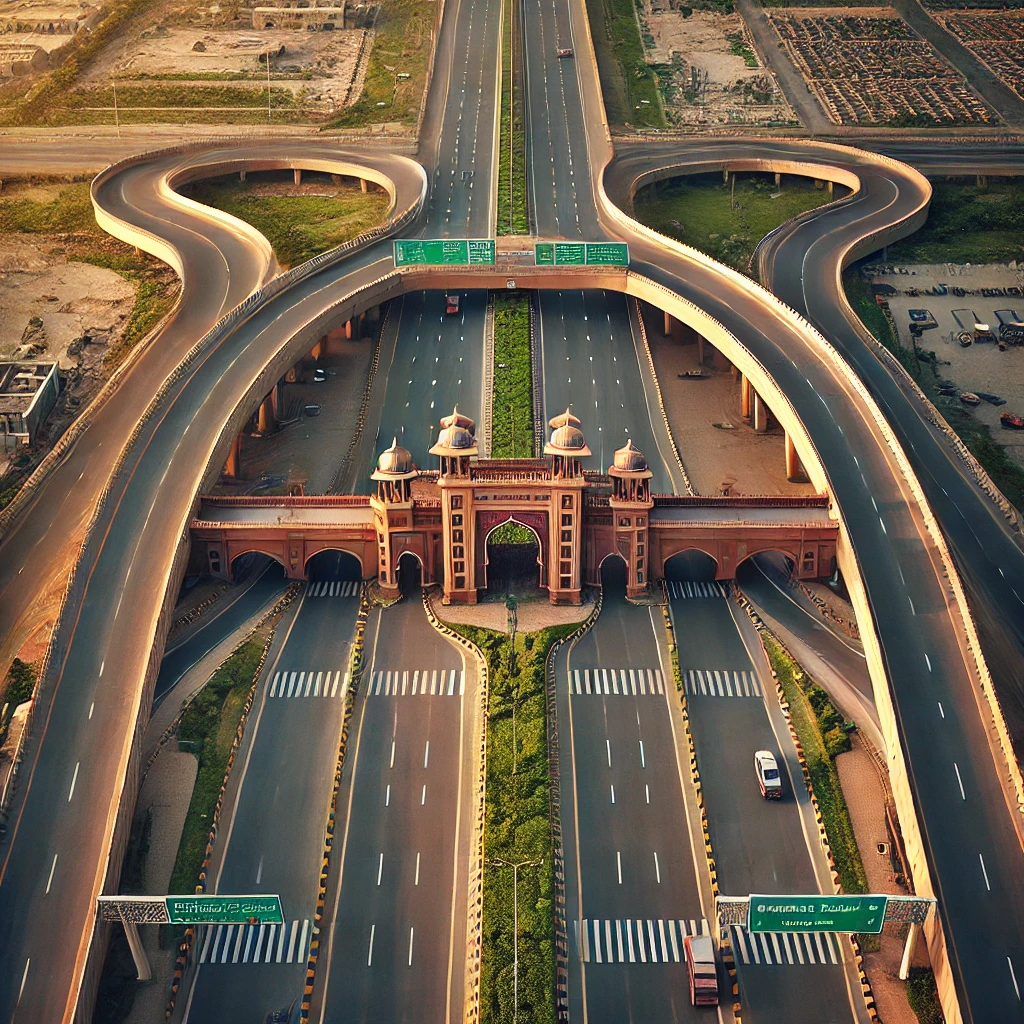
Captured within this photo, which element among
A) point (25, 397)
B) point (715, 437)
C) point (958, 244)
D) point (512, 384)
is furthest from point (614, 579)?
point (958, 244)

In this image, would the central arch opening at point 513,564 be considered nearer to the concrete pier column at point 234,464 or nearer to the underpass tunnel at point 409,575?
the underpass tunnel at point 409,575

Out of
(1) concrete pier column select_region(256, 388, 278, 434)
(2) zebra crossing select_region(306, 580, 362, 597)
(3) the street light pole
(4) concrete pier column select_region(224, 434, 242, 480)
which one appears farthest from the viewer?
(1) concrete pier column select_region(256, 388, 278, 434)

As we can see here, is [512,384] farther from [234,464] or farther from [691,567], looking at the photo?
[691,567]

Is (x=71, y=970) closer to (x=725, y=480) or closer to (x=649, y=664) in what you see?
(x=649, y=664)

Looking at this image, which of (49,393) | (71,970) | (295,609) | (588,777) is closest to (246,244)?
(49,393)

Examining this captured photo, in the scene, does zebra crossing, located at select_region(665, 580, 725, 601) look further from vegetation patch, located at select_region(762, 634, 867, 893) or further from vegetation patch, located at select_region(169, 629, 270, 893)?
vegetation patch, located at select_region(169, 629, 270, 893)

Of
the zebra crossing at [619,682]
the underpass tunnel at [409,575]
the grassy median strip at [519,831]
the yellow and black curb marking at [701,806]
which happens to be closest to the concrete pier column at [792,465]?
the yellow and black curb marking at [701,806]

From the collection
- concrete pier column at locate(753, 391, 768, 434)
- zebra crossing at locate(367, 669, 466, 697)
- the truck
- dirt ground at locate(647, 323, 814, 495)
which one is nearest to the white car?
the truck

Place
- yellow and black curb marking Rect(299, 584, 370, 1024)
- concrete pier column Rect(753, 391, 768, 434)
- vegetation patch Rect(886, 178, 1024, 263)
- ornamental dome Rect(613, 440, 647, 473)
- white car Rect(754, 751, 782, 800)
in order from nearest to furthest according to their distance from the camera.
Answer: yellow and black curb marking Rect(299, 584, 370, 1024) → white car Rect(754, 751, 782, 800) → ornamental dome Rect(613, 440, 647, 473) → concrete pier column Rect(753, 391, 768, 434) → vegetation patch Rect(886, 178, 1024, 263)
